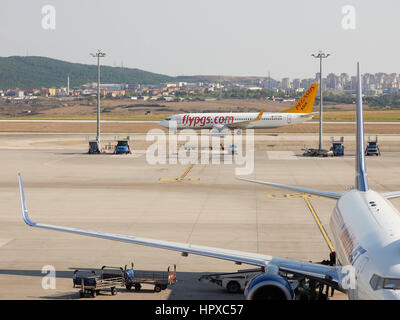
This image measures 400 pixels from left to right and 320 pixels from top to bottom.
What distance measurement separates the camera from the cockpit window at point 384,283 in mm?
14641

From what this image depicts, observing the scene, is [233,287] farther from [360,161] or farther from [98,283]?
[360,161]

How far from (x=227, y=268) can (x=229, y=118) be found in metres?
91.8

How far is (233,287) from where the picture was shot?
83.6 feet

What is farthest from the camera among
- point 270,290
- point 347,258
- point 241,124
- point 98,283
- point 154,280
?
point 241,124

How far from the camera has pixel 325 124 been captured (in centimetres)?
15925

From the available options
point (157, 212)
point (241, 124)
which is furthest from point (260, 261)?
point (241, 124)

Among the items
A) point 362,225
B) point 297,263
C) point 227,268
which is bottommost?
point 227,268

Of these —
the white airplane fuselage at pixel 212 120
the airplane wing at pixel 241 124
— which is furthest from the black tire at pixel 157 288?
the airplane wing at pixel 241 124

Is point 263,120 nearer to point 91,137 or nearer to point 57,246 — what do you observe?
point 91,137

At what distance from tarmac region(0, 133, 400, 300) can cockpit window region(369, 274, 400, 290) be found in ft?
30.3

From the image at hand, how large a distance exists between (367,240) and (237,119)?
10213 cm
